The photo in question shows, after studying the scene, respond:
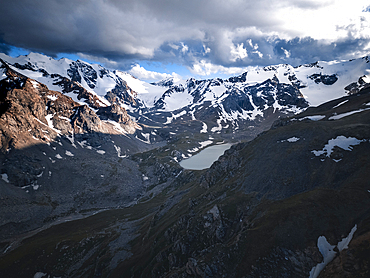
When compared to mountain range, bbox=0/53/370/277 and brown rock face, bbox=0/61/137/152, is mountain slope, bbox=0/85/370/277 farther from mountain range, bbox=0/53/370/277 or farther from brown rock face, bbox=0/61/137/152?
brown rock face, bbox=0/61/137/152

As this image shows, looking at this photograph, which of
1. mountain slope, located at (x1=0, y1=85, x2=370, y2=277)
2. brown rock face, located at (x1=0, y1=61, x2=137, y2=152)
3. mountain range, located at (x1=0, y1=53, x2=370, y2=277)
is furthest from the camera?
brown rock face, located at (x1=0, y1=61, x2=137, y2=152)

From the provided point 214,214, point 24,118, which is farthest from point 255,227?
point 24,118

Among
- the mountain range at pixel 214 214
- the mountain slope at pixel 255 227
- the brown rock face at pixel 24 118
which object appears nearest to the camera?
the mountain slope at pixel 255 227

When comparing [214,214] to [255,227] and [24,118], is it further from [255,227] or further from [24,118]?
[24,118]

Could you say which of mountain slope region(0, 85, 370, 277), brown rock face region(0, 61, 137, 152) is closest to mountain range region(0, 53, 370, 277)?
mountain slope region(0, 85, 370, 277)

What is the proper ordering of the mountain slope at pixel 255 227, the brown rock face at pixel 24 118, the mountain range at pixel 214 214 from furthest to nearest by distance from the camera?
the brown rock face at pixel 24 118, the mountain range at pixel 214 214, the mountain slope at pixel 255 227

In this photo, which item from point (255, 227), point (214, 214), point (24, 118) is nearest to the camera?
point (255, 227)

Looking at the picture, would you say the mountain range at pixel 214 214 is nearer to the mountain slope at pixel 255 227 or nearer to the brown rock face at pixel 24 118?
the mountain slope at pixel 255 227

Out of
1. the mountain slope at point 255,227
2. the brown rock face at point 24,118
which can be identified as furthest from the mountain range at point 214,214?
the brown rock face at point 24,118

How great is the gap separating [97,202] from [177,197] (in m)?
58.0

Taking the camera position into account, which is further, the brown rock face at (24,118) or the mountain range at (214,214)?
the brown rock face at (24,118)

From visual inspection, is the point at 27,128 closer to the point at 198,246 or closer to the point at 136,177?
the point at 136,177

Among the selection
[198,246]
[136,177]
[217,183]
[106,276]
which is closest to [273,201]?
[198,246]

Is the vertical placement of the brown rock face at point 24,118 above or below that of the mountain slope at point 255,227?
above
